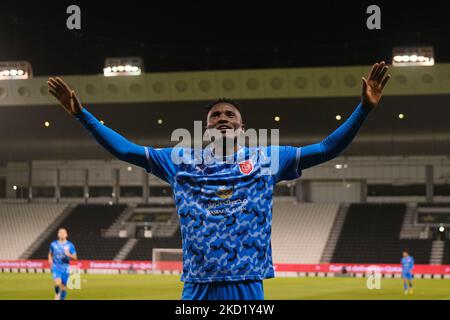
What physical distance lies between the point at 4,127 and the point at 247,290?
55.0m

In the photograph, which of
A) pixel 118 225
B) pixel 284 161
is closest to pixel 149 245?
pixel 118 225

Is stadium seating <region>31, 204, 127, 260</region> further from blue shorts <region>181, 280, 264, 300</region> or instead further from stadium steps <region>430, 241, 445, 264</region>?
blue shorts <region>181, 280, 264, 300</region>

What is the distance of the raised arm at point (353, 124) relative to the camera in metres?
Result: 5.28

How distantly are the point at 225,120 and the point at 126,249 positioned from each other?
2074 inches

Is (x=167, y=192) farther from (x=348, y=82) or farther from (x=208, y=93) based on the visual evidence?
(x=348, y=82)

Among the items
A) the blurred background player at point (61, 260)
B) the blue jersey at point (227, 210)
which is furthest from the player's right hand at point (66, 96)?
the blurred background player at point (61, 260)

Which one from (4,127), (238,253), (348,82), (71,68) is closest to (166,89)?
(71,68)

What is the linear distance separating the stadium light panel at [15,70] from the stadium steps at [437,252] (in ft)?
86.2

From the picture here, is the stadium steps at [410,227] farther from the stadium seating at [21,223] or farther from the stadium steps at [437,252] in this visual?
the stadium seating at [21,223]

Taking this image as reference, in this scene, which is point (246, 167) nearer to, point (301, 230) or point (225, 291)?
point (225, 291)

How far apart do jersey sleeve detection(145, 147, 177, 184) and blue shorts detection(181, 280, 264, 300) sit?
73cm

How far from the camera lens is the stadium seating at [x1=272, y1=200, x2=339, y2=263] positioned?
54.8 metres

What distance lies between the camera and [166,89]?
47938 mm

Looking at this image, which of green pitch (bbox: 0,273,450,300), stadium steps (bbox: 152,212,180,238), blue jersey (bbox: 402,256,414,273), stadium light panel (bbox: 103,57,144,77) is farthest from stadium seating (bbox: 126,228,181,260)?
blue jersey (bbox: 402,256,414,273)
